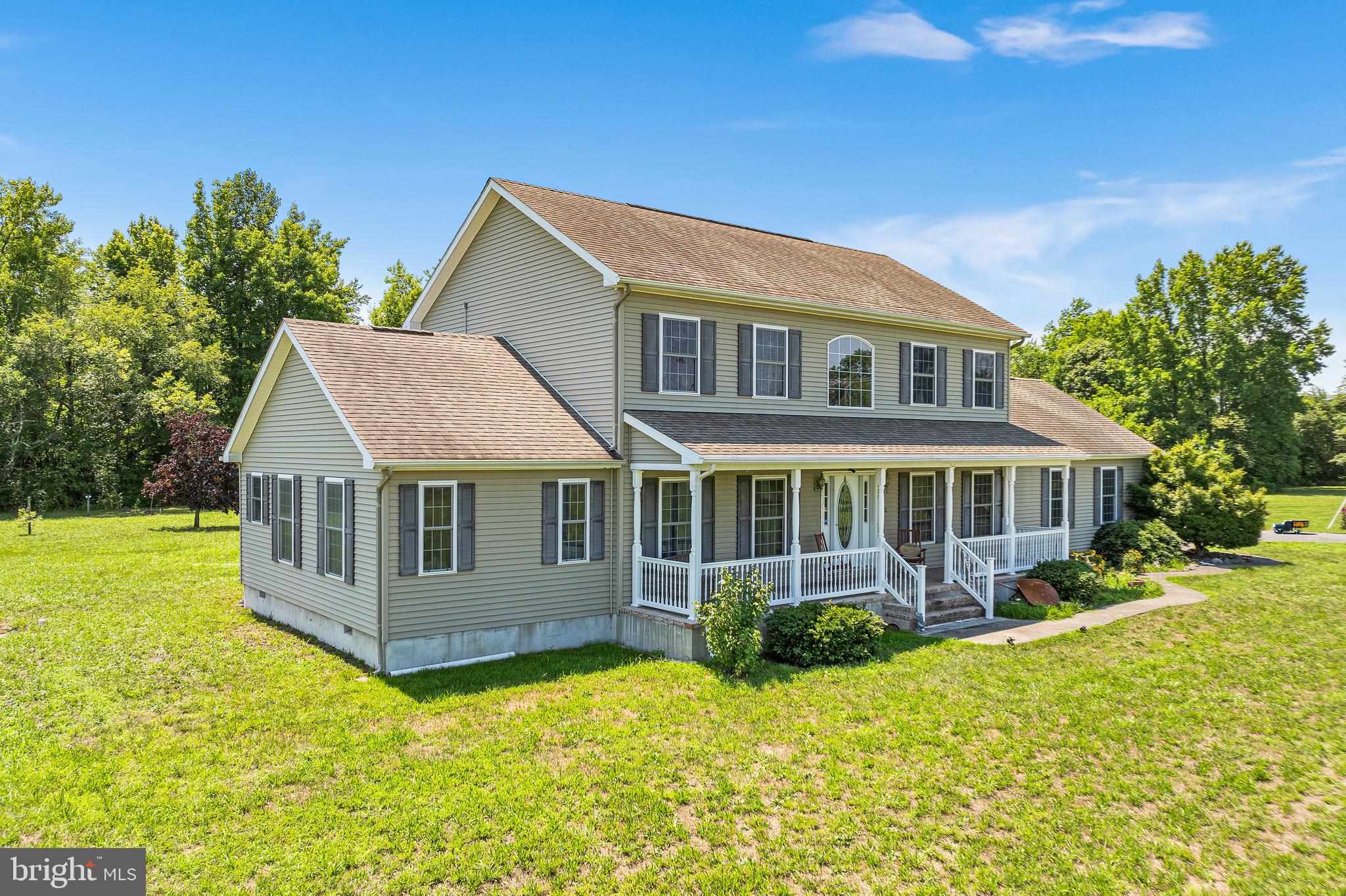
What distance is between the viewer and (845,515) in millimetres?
16781

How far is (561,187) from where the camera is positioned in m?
17.9

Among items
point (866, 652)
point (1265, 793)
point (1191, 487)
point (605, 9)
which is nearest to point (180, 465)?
point (605, 9)

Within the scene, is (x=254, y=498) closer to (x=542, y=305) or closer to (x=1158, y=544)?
(x=542, y=305)

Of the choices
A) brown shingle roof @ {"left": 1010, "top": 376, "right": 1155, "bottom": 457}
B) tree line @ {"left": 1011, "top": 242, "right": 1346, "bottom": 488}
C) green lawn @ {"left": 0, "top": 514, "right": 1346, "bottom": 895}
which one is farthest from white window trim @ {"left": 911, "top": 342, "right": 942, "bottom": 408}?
tree line @ {"left": 1011, "top": 242, "right": 1346, "bottom": 488}

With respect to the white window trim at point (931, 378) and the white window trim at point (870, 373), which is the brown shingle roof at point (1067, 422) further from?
the white window trim at point (870, 373)

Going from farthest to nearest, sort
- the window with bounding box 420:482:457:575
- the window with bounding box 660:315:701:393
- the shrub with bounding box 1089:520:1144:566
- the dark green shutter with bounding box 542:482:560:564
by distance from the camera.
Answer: the shrub with bounding box 1089:520:1144:566
the window with bounding box 660:315:701:393
the dark green shutter with bounding box 542:482:560:564
the window with bounding box 420:482:457:575

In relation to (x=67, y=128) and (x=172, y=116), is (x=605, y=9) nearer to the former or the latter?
(x=172, y=116)

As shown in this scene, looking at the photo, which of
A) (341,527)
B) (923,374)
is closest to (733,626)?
(341,527)

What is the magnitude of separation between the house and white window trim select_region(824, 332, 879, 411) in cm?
6

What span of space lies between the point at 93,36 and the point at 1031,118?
21.2m

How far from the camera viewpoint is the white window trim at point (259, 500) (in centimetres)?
1555

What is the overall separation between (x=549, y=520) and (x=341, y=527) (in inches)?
134

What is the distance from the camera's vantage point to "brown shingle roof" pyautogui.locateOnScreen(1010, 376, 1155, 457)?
2202cm

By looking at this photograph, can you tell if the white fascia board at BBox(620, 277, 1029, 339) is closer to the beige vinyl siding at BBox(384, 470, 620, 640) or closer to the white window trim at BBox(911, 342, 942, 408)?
the white window trim at BBox(911, 342, 942, 408)
